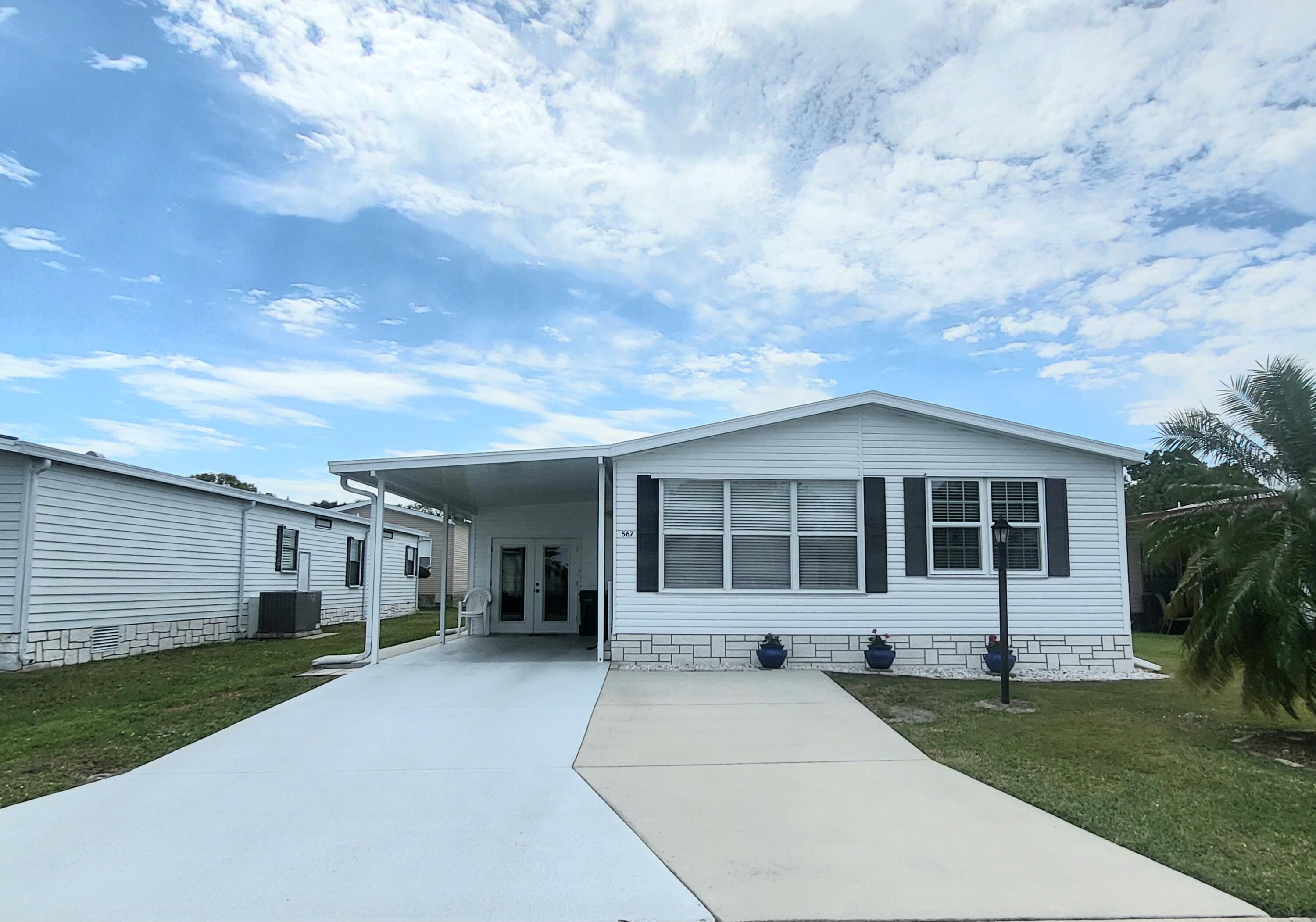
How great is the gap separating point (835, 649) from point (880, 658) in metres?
0.59

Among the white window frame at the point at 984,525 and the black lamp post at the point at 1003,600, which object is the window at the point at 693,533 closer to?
the white window frame at the point at 984,525

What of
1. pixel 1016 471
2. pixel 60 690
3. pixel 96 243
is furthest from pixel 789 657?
pixel 96 243

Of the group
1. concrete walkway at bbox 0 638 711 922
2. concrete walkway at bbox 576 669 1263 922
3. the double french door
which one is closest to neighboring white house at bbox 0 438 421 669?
the double french door

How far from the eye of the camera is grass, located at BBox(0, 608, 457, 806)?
6.06 metres

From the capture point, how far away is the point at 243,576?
17203mm

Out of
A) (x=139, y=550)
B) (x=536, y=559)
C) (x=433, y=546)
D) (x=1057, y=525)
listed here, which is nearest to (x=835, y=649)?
(x=1057, y=525)

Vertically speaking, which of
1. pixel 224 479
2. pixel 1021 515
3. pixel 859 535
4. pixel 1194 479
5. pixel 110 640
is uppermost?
pixel 224 479

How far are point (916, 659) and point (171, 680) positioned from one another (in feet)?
30.6

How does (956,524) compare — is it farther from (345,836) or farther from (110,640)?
(110,640)

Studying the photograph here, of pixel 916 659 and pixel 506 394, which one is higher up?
pixel 506 394

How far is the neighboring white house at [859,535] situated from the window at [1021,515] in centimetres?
2

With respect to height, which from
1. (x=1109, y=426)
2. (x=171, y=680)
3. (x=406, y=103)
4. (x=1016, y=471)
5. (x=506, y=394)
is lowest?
(x=171, y=680)

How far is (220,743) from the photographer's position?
668 cm

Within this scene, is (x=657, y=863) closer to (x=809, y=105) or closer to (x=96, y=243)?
(x=809, y=105)
